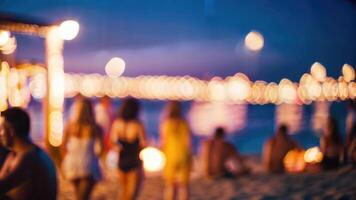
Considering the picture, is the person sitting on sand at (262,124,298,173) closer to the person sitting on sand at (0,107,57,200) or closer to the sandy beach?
the sandy beach

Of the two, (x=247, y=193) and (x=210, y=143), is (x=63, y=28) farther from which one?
(x=247, y=193)

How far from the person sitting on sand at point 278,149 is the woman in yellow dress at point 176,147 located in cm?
491

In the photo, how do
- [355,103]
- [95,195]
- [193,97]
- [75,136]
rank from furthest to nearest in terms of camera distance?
[193,97]
[355,103]
[95,195]
[75,136]

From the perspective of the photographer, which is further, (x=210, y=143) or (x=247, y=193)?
(x=210, y=143)

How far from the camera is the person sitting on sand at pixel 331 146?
1188 centimetres

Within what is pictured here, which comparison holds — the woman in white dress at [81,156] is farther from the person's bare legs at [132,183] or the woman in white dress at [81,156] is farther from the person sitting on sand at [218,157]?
the person sitting on sand at [218,157]

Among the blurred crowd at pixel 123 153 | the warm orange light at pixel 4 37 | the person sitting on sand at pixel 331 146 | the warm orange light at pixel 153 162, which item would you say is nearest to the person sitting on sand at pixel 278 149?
the blurred crowd at pixel 123 153

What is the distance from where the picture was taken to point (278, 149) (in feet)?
39.4

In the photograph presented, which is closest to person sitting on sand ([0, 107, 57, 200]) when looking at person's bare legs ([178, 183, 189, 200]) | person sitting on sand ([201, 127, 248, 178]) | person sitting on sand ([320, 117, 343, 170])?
person's bare legs ([178, 183, 189, 200])

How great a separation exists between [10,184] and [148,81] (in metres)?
111

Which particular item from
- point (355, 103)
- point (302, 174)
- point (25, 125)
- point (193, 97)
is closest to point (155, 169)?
point (302, 174)

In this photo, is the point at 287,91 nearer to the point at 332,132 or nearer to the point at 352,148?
the point at 352,148

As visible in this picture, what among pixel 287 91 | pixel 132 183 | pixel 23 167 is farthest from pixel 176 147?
pixel 287 91

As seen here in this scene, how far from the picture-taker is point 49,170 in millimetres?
3240
